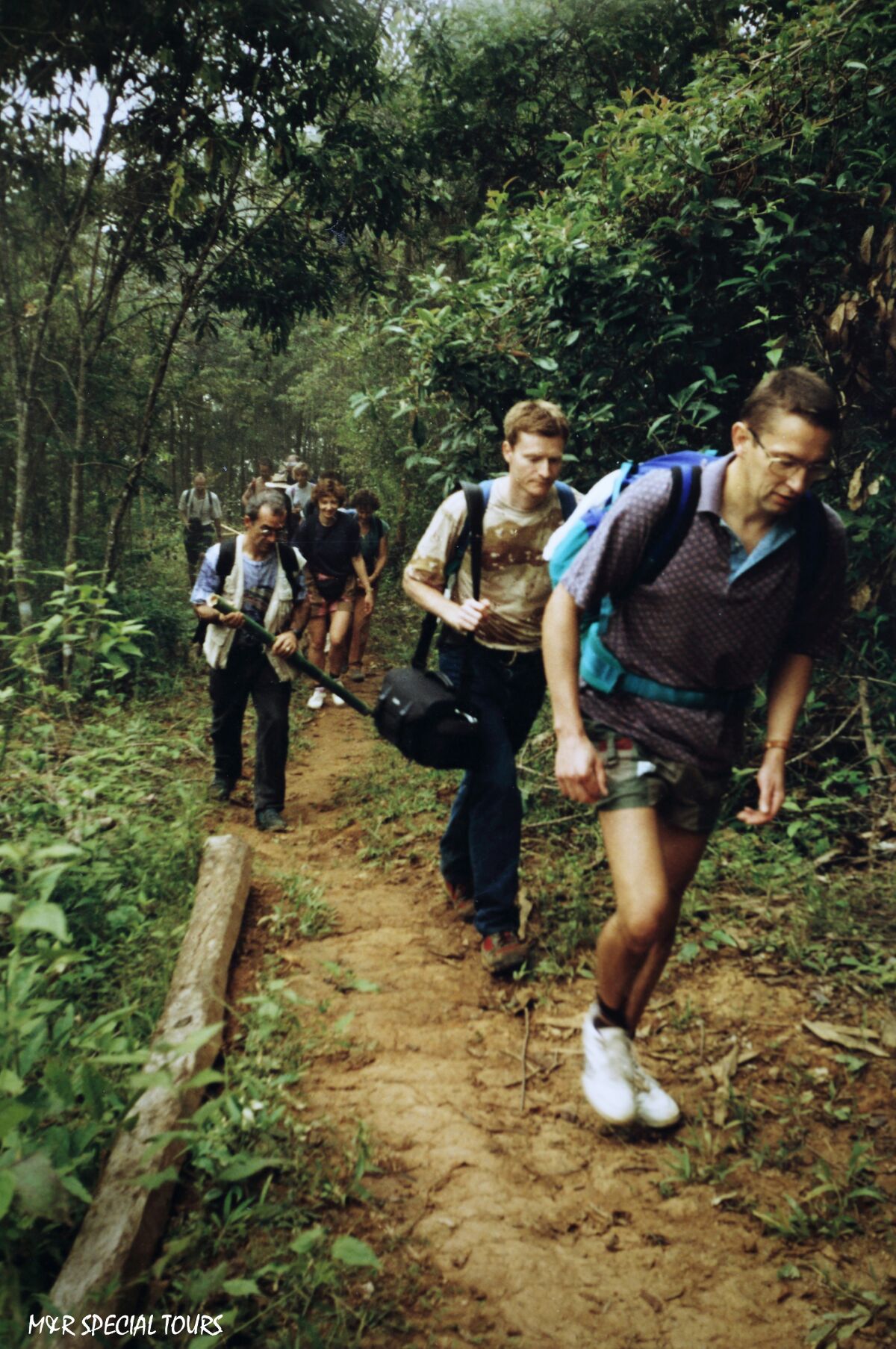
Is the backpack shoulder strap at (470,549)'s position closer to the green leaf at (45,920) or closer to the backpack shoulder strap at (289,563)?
the green leaf at (45,920)

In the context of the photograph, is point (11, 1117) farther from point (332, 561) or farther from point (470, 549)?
point (332, 561)

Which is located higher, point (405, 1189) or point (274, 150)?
point (274, 150)

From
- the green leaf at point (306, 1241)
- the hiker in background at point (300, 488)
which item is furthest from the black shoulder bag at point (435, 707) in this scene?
the hiker in background at point (300, 488)

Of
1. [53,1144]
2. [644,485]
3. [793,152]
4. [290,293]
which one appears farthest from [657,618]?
[290,293]

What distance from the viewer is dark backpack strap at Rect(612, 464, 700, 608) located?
7.73 ft

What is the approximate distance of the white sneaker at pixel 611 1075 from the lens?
104 inches

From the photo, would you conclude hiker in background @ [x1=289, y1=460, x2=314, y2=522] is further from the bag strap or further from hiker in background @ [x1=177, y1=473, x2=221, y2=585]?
the bag strap

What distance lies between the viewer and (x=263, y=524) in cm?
539

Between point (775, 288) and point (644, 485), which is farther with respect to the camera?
point (775, 288)

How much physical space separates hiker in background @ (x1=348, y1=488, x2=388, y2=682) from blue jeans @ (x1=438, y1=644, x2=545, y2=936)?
17.9 ft

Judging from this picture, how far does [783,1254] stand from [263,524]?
4.51 metres

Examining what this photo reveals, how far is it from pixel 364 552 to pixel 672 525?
7306 millimetres

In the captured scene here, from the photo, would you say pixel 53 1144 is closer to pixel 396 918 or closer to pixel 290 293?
pixel 396 918

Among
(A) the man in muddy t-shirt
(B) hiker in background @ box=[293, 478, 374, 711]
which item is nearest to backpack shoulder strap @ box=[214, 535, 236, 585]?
(A) the man in muddy t-shirt
